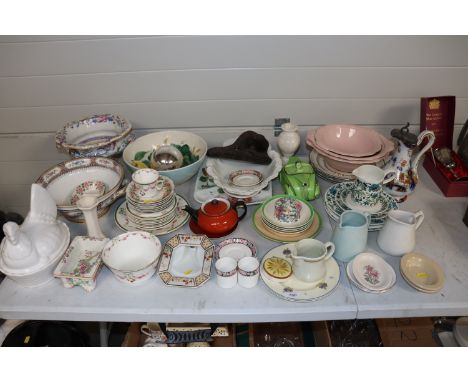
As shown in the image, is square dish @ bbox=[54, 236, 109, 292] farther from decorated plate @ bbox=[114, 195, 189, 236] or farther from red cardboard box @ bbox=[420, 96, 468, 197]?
red cardboard box @ bbox=[420, 96, 468, 197]

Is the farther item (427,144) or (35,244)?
(427,144)

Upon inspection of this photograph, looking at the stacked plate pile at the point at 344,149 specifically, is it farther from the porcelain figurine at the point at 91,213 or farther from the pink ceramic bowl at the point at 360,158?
the porcelain figurine at the point at 91,213

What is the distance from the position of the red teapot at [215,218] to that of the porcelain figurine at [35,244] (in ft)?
1.47

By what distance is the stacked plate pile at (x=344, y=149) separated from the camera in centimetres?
143

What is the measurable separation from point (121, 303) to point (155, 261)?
0.53 ft

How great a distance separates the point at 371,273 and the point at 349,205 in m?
0.28

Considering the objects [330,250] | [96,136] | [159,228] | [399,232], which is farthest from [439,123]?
[96,136]

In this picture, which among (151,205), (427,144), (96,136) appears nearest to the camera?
(151,205)

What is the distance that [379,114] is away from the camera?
68.9 inches

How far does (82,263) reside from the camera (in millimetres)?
1175

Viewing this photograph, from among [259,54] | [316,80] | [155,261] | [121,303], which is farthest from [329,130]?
[121,303]

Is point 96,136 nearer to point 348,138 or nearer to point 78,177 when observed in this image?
point 78,177

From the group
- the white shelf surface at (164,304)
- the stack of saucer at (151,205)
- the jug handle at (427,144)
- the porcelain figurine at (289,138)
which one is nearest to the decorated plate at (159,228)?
the stack of saucer at (151,205)

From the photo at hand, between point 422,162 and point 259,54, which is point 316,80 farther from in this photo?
point 422,162
